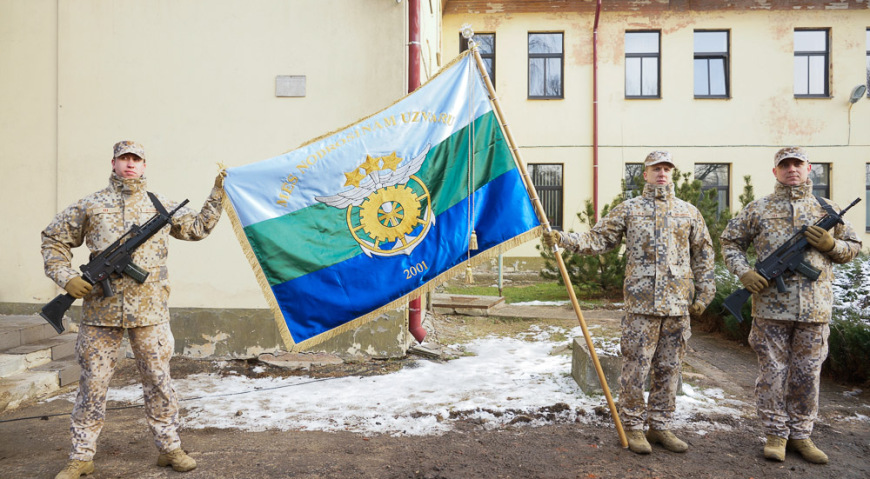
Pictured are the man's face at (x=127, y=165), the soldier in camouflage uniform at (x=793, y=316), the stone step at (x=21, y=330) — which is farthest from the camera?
the stone step at (x=21, y=330)

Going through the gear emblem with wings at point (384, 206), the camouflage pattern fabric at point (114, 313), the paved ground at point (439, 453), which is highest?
the gear emblem with wings at point (384, 206)

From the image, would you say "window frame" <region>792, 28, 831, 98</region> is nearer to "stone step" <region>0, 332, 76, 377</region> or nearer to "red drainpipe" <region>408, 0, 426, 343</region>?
"red drainpipe" <region>408, 0, 426, 343</region>

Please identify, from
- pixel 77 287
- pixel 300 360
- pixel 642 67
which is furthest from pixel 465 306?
pixel 642 67

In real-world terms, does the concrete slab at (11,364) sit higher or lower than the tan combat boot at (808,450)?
higher

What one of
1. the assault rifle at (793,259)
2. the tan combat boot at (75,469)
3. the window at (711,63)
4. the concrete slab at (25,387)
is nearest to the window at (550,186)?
A: the window at (711,63)

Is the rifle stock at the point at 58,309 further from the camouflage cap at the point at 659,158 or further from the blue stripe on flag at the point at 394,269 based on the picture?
Answer: the camouflage cap at the point at 659,158

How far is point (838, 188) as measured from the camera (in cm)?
1381

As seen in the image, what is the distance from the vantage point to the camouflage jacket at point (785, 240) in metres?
3.45

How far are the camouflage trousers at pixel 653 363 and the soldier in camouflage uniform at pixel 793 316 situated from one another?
51 cm

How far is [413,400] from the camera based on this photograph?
4633 mm

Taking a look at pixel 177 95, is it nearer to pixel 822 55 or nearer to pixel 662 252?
pixel 662 252

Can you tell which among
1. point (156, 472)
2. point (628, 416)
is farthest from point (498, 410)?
point (156, 472)

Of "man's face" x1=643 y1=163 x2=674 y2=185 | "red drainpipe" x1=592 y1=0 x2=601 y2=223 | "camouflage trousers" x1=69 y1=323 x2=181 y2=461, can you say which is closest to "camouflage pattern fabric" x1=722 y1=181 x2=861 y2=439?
"man's face" x1=643 y1=163 x2=674 y2=185

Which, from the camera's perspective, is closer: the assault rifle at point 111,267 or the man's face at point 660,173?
the assault rifle at point 111,267
